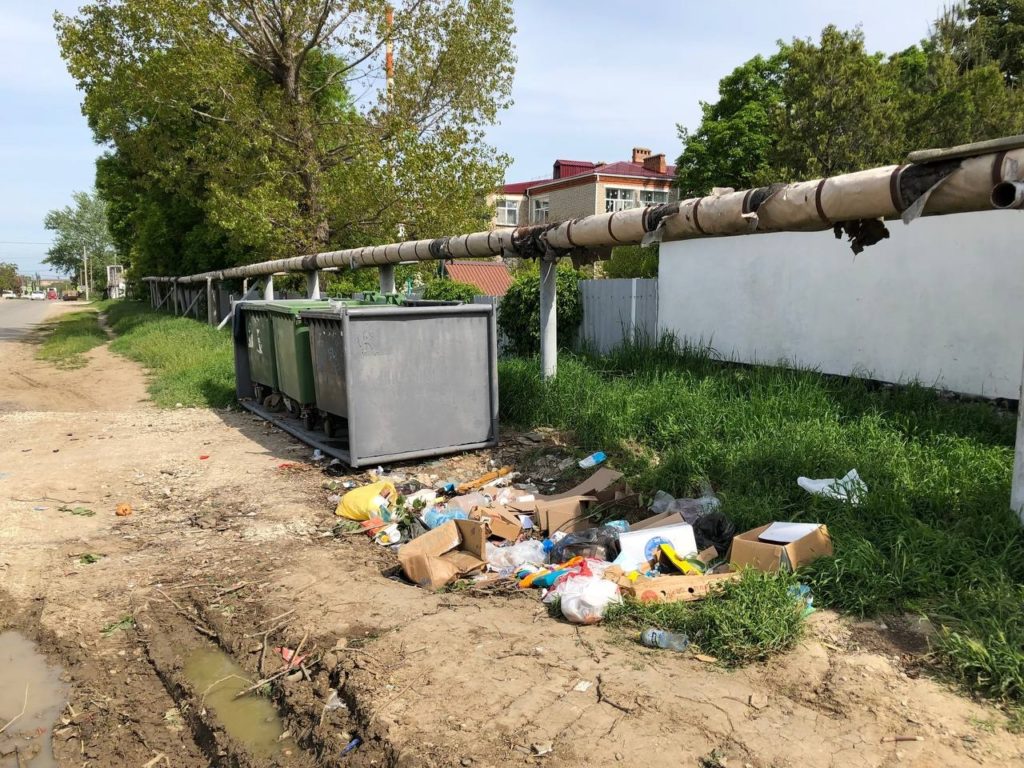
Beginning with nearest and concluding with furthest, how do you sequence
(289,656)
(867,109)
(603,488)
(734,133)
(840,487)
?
1. (289,656)
2. (840,487)
3. (603,488)
4. (867,109)
5. (734,133)

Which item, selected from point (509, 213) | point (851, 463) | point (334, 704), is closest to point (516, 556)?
point (334, 704)

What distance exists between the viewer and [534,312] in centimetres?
1191

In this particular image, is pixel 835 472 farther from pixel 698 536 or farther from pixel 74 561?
pixel 74 561

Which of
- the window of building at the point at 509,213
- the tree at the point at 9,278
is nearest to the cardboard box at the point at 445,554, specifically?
the window of building at the point at 509,213

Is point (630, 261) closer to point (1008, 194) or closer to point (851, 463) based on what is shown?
point (851, 463)

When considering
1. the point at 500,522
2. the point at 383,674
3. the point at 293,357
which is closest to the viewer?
the point at 383,674

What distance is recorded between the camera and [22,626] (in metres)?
4.00

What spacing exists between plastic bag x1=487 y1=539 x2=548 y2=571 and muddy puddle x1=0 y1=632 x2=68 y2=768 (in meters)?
2.35

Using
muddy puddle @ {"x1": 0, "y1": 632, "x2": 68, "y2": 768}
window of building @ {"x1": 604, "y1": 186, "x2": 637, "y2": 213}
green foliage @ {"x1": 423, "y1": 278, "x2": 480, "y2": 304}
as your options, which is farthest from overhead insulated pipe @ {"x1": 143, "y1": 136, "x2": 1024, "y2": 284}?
window of building @ {"x1": 604, "y1": 186, "x2": 637, "y2": 213}

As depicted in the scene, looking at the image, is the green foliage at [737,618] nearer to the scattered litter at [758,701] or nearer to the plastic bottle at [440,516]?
the scattered litter at [758,701]

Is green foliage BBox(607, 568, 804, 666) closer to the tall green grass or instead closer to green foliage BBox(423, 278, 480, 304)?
the tall green grass

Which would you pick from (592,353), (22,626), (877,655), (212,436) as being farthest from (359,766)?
(592,353)

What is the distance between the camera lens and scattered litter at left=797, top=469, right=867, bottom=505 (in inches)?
183

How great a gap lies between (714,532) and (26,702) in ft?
12.2
